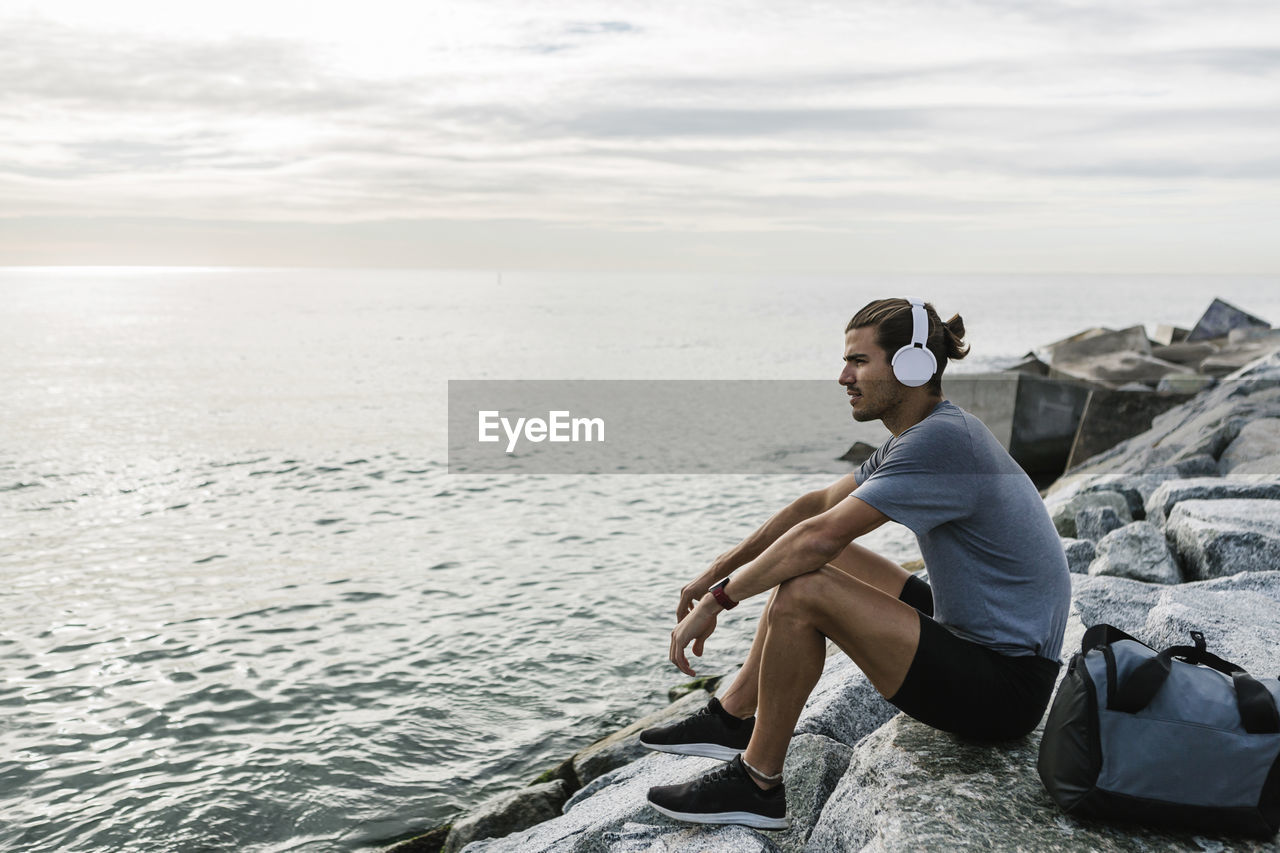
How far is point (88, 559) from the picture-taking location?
1362cm

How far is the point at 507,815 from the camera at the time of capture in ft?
20.9

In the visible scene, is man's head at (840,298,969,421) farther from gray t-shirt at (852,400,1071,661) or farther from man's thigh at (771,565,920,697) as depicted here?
man's thigh at (771,565,920,697)

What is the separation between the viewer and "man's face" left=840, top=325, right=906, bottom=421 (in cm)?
410

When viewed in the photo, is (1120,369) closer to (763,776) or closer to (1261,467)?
(1261,467)

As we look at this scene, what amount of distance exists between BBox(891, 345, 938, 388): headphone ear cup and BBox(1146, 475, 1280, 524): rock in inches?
209

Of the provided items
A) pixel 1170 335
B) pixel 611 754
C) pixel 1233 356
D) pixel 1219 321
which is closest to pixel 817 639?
pixel 611 754

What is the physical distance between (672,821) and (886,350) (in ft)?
7.26

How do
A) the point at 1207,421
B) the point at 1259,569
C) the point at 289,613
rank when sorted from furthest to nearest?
the point at 1207,421
the point at 289,613
the point at 1259,569

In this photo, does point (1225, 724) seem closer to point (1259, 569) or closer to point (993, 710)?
point (993, 710)

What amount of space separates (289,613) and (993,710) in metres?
9.16

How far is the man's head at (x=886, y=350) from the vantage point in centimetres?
406

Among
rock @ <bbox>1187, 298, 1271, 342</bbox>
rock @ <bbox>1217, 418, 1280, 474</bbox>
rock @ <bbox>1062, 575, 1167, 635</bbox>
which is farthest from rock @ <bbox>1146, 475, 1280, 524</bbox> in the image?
rock @ <bbox>1187, 298, 1271, 342</bbox>

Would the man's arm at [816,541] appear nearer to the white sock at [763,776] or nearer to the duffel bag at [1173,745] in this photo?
the white sock at [763,776]

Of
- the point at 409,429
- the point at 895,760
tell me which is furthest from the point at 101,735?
the point at 409,429
